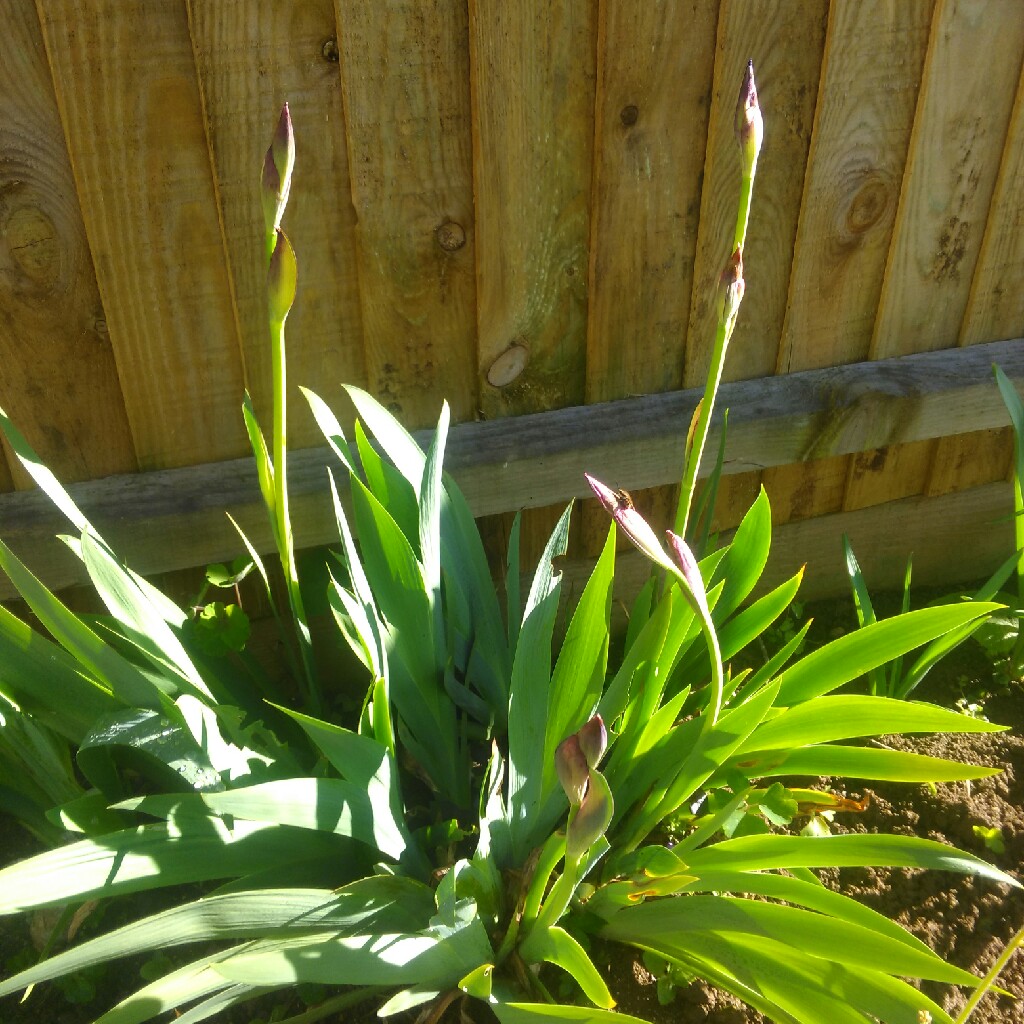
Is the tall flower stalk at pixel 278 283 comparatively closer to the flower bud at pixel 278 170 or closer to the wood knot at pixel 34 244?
the flower bud at pixel 278 170

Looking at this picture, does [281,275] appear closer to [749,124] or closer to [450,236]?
[749,124]

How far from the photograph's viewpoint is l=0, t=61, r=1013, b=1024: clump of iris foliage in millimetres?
997

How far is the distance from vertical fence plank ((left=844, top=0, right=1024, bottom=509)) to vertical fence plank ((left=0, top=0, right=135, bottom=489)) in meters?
1.42

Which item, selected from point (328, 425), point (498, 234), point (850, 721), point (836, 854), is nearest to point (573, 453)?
point (498, 234)

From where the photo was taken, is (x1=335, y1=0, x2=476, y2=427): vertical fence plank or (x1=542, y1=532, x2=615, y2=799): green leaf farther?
(x1=335, y1=0, x2=476, y2=427): vertical fence plank

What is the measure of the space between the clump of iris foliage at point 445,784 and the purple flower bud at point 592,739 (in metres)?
0.03

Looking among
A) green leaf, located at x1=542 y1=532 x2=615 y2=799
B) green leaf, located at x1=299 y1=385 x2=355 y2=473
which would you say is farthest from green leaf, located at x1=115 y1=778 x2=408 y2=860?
green leaf, located at x1=299 y1=385 x2=355 y2=473

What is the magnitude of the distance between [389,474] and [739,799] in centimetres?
71

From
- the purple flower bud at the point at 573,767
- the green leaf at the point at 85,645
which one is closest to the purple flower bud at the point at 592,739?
the purple flower bud at the point at 573,767

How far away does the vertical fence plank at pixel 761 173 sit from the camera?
1530 millimetres

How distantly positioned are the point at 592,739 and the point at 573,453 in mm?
1040

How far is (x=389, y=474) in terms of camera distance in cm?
149

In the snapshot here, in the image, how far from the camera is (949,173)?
1.77 m

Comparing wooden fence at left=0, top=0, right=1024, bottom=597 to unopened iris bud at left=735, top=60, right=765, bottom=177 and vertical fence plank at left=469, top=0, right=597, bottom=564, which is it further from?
unopened iris bud at left=735, top=60, right=765, bottom=177
